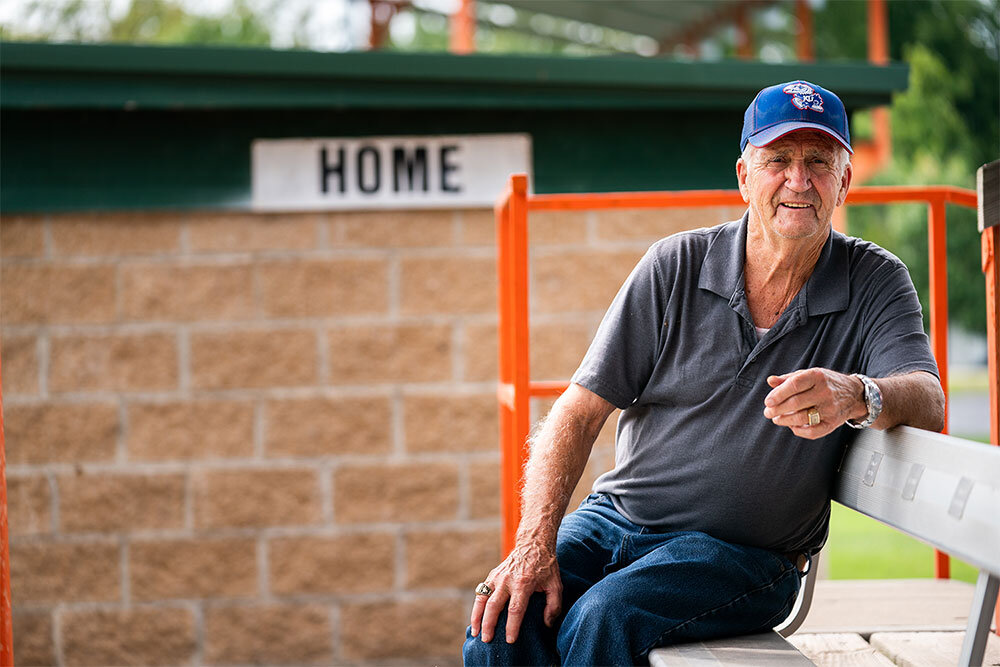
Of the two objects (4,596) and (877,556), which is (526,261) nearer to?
(4,596)

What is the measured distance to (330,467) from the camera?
154 inches

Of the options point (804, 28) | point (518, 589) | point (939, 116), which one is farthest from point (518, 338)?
point (939, 116)

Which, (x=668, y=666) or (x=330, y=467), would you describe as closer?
(x=668, y=666)

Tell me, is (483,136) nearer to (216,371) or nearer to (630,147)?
(630,147)

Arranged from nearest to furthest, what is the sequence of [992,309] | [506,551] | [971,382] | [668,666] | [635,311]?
[668,666], [635,311], [992,309], [506,551], [971,382]

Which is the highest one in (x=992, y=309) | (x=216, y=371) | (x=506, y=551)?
(x=992, y=309)

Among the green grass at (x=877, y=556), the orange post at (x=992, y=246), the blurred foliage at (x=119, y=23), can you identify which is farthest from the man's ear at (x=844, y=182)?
the blurred foliage at (x=119, y=23)

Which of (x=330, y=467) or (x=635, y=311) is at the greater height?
(x=635, y=311)

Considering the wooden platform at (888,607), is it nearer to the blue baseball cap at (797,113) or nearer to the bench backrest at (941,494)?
the bench backrest at (941,494)

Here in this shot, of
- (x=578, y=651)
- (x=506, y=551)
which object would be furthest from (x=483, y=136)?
(x=578, y=651)

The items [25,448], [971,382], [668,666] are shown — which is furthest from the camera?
[971,382]

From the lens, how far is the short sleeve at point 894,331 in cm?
194

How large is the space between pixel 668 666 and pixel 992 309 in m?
1.15

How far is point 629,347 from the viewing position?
220 centimetres
